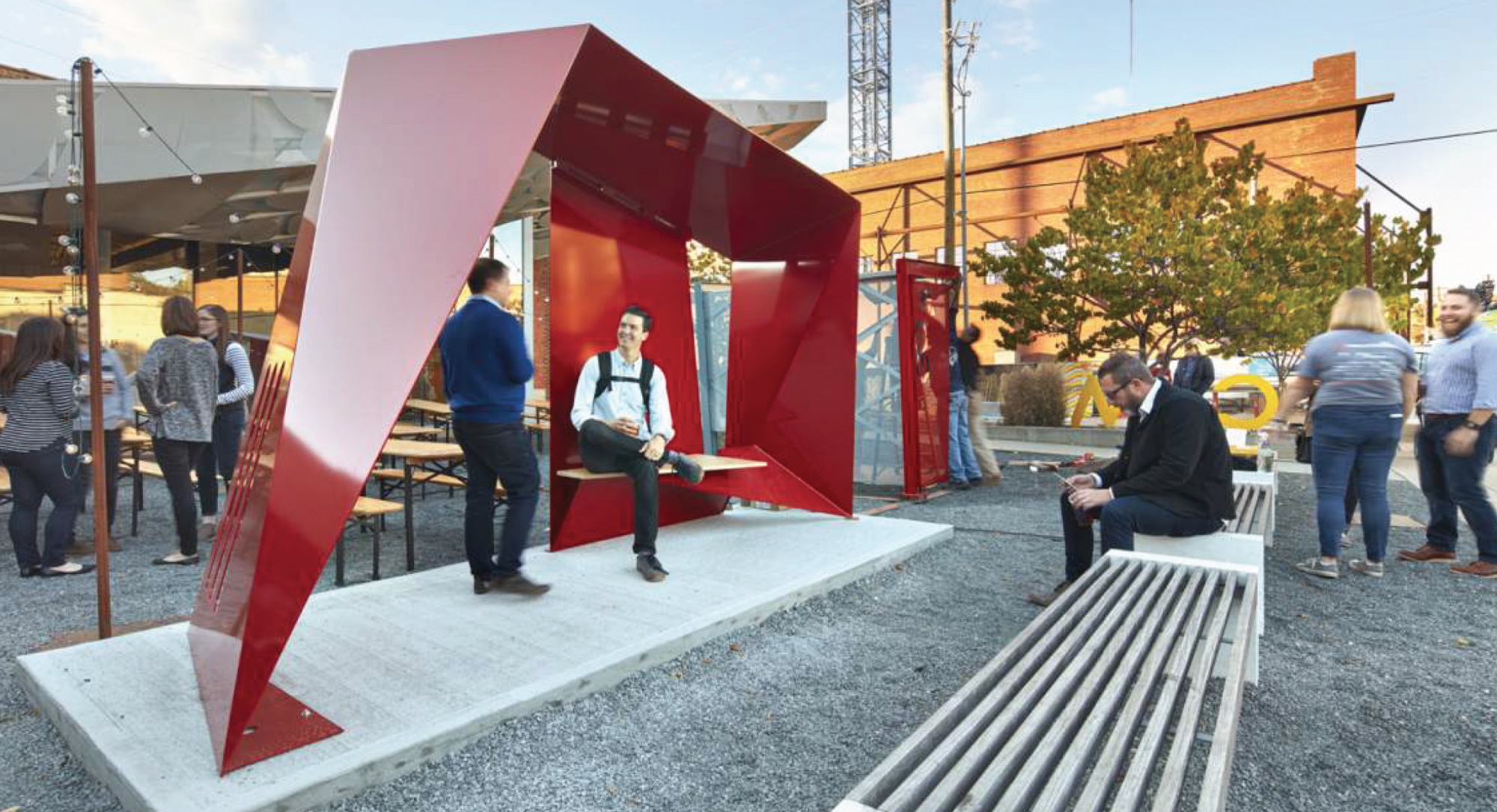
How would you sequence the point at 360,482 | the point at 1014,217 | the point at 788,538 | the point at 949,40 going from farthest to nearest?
the point at 1014,217, the point at 949,40, the point at 788,538, the point at 360,482

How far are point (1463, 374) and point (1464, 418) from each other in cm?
27

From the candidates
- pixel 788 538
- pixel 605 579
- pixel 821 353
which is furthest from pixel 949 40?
pixel 605 579

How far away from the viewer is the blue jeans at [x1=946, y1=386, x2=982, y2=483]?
8.97m

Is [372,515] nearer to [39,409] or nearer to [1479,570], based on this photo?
[39,409]

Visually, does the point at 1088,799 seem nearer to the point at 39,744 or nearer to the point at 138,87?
the point at 39,744

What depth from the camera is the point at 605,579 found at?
445 cm

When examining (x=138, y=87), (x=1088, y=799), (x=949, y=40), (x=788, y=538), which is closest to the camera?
(x=1088, y=799)

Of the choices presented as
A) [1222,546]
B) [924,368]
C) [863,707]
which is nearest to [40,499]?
[863,707]

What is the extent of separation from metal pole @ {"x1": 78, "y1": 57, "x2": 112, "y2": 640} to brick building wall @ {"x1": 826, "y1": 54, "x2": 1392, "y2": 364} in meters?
19.8

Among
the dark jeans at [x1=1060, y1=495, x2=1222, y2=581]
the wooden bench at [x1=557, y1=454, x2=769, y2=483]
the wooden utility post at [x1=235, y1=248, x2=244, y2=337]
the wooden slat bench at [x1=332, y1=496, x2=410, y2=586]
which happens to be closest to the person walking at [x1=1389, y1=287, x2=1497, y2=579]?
the dark jeans at [x1=1060, y1=495, x2=1222, y2=581]

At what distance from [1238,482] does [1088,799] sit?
17.4 ft

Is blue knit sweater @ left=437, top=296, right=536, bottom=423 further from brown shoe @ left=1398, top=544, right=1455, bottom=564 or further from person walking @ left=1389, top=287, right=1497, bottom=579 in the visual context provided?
brown shoe @ left=1398, top=544, right=1455, bottom=564

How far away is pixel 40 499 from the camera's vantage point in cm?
500

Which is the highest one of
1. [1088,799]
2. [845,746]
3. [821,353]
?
[821,353]
